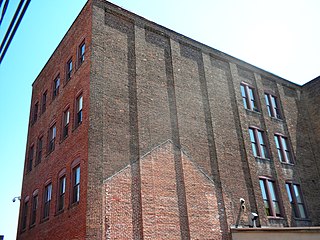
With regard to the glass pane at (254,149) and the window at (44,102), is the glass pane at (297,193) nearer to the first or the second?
the glass pane at (254,149)

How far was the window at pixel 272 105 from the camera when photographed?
2595 cm

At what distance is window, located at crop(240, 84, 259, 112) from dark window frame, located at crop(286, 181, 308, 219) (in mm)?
5951

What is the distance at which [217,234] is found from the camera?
1739 centimetres

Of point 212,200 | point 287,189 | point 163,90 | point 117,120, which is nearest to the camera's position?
point 117,120

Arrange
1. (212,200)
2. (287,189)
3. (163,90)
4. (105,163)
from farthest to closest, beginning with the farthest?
1. (287,189)
2. (163,90)
3. (212,200)
4. (105,163)

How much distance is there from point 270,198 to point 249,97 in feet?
25.1

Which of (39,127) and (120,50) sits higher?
(120,50)

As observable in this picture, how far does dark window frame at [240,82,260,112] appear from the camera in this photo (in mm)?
24578

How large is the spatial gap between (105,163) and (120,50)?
23.2 ft

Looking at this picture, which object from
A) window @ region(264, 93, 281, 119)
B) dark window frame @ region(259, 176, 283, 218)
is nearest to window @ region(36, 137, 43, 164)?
dark window frame @ region(259, 176, 283, 218)

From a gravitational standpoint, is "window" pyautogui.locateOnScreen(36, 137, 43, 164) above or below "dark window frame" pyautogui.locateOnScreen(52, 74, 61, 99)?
below

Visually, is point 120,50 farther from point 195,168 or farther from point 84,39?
point 195,168

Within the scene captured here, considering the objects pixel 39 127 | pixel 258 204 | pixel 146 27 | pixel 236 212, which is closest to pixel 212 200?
pixel 236 212

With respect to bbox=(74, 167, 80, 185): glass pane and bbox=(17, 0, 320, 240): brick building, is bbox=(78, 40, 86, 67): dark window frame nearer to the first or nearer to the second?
bbox=(17, 0, 320, 240): brick building
